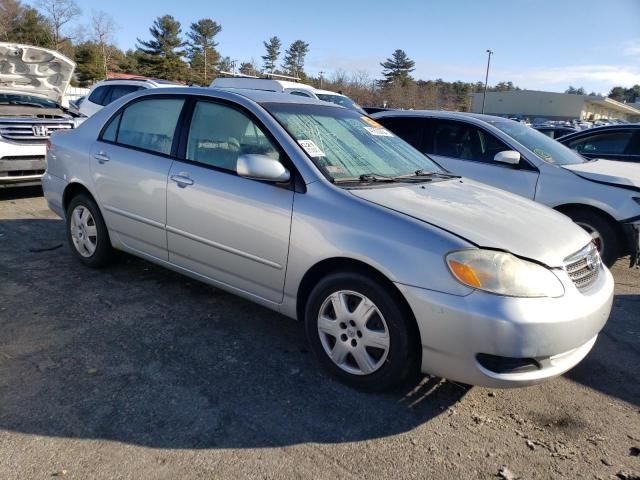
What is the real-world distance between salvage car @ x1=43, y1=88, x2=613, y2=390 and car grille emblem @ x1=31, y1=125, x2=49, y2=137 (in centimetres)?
322

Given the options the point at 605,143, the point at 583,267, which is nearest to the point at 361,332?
the point at 583,267

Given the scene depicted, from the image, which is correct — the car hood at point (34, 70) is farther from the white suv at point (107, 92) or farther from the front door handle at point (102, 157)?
the front door handle at point (102, 157)

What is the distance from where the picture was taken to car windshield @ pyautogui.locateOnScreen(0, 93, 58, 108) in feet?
25.0

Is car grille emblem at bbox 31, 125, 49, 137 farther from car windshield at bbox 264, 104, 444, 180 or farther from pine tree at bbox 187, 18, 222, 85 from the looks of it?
pine tree at bbox 187, 18, 222, 85

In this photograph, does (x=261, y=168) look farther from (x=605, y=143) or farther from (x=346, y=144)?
(x=605, y=143)

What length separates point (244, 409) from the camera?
8.63 ft

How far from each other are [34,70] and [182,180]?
5977 mm

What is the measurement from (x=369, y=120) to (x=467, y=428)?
249 centimetres

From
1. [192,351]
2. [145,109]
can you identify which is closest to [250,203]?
[192,351]

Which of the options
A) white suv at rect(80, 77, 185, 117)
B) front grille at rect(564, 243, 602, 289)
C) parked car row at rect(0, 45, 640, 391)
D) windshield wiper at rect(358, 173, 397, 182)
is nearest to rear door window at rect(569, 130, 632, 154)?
parked car row at rect(0, 45, 640, 391)

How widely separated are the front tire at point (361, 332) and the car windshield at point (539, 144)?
3809mm

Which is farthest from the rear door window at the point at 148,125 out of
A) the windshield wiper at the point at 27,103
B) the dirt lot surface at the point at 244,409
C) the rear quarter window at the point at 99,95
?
the rear quarter window at the point at 99,95

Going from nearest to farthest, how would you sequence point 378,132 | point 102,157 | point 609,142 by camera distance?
point 378,132
point 102,157
point 609,142

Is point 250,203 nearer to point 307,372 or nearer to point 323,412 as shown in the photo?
point 307,372
